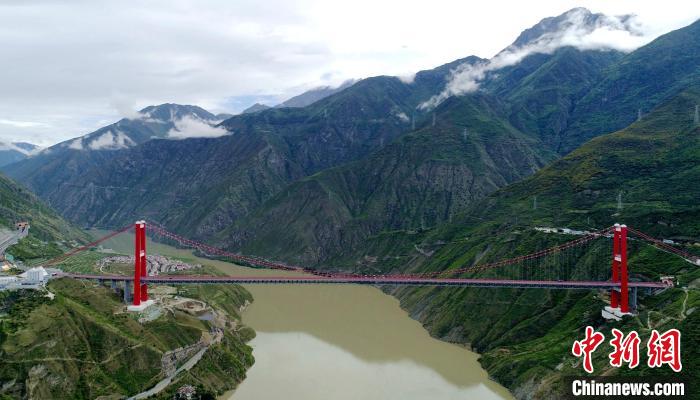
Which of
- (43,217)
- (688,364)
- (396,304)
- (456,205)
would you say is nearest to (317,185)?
(456,205)

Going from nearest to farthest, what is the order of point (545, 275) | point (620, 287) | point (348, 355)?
point (620, 287)
point (348, 355)
point (545, 275)

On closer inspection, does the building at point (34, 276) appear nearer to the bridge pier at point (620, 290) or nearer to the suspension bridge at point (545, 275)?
the suspension bridge at point (545, 275)

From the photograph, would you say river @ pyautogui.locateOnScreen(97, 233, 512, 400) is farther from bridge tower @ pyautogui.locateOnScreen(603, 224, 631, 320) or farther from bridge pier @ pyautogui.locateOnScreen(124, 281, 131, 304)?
bridge pier @ pyautogui.locateOnScreen(124, 281, 131, 304)

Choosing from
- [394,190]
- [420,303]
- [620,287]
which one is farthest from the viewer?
[394,190]

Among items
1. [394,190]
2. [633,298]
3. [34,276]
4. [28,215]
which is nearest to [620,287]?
[633,298]

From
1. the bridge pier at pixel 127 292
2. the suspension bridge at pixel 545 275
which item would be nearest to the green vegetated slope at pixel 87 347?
the bridge pier at pixel 127 292

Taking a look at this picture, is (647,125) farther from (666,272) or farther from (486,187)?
(666,272)

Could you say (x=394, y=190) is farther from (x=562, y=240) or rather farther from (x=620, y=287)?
(x=620, y=287)
